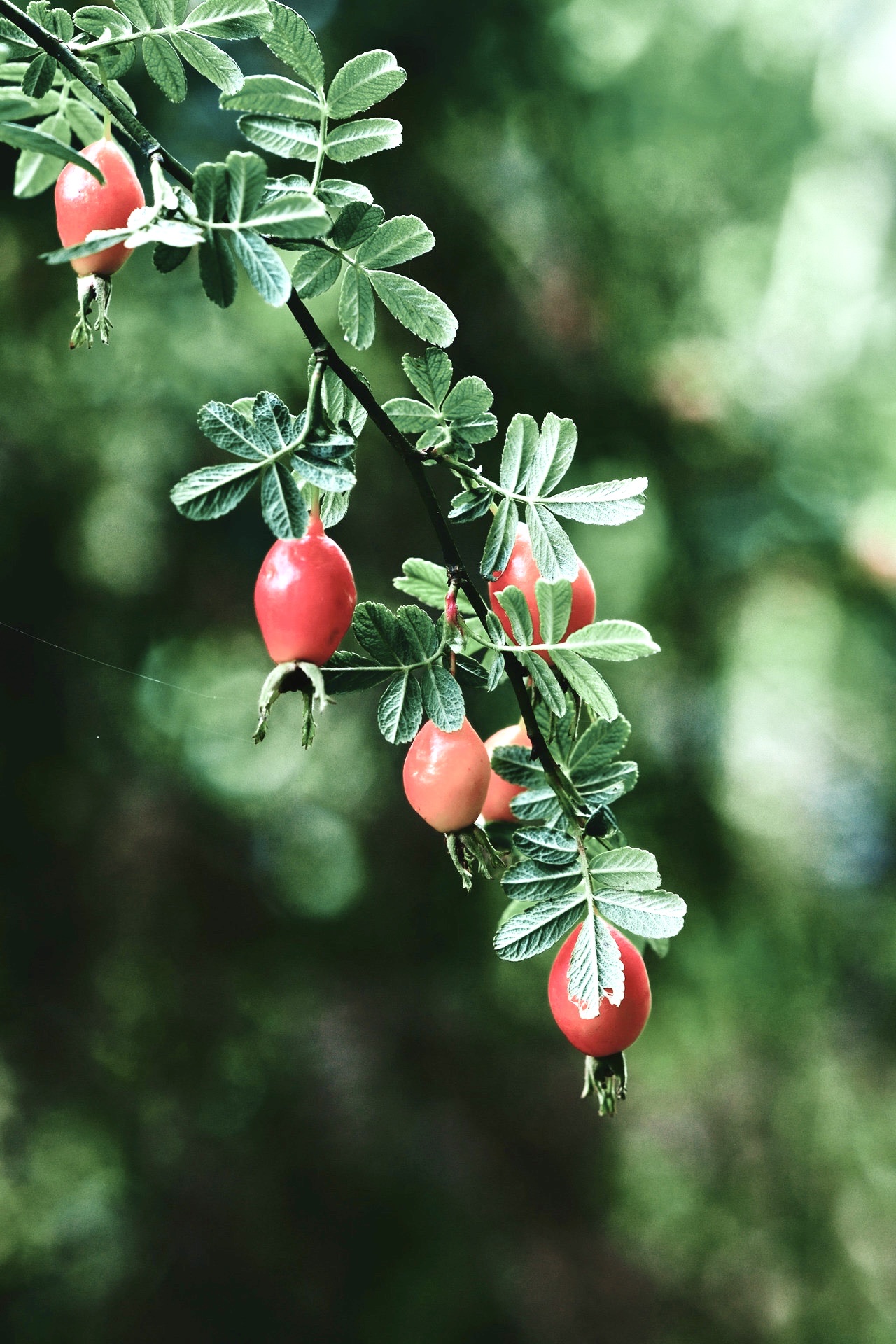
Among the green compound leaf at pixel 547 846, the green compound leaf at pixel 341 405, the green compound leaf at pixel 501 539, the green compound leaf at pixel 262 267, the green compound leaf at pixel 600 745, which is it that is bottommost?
the green compound leaf at pixel 547 846

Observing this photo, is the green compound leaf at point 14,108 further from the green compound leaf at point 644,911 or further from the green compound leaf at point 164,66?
the green compound leaf at point 644,911

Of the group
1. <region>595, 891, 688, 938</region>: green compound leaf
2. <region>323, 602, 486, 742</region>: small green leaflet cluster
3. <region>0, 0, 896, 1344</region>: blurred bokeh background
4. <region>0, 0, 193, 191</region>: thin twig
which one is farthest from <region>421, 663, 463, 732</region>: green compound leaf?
<region>0, 0, 896, 1344</region>: blurred bokeh background

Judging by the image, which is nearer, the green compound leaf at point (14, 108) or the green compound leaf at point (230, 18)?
the green compound leaf at point (14, 108)

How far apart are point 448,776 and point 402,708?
4 cm

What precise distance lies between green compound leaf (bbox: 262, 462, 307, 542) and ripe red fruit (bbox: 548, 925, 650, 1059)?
214mm

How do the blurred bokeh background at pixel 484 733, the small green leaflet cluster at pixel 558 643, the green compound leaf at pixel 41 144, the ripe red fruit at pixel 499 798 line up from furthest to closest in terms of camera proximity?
the blurred bokeh background at pixel 484 733 < the ripe red fruit at pixel 499 798 < the small green leaflet cluster at pixel 558 643 < the green compound leaf at pixel 41 144

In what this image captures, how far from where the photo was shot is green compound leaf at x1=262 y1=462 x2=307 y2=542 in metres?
0.37

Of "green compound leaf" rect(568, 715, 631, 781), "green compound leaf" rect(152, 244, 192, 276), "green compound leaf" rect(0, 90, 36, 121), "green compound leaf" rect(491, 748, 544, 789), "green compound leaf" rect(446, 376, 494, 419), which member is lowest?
"green compound leaf" rect(491, 748, 544, 789)

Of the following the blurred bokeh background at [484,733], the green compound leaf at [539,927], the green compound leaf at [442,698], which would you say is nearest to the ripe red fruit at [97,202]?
the green compound leaf at [442,698]

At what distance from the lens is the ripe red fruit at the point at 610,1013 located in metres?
0.44

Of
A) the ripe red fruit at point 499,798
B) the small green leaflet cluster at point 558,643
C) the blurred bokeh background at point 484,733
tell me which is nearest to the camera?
the small green leaflet cluster at point 558,643

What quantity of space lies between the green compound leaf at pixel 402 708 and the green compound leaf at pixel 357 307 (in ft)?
0.48

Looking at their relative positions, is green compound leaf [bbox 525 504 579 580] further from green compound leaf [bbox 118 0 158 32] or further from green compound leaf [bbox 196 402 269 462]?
green compound leaf [bbox 118 0 158 32]

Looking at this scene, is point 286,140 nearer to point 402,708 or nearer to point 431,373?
point 431,373
